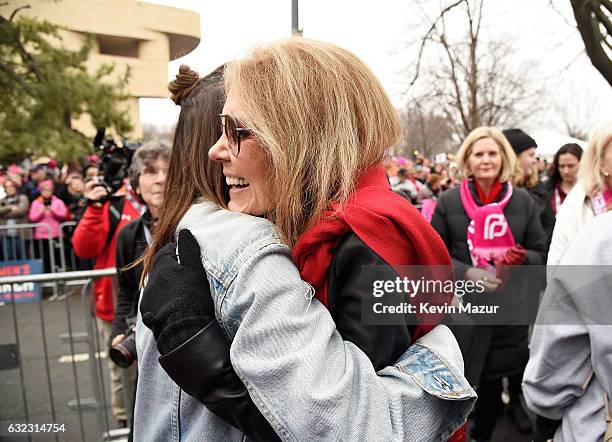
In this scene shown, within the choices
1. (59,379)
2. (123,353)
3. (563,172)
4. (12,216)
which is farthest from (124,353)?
(12,216)

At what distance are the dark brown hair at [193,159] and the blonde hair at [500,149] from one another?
8.49 ft

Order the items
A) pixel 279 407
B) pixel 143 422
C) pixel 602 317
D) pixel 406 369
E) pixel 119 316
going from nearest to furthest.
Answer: pixel 279 407
pixel 406 369
pixel 143 422
pixel 602 317
pixel 119 316

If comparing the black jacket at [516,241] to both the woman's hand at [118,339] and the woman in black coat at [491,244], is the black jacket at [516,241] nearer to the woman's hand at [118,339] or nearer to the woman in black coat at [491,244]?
the woman in black coat at [491,244]

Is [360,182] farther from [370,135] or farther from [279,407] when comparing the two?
[279,407]

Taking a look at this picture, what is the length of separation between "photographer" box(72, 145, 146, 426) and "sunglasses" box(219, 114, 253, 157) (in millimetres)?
2363

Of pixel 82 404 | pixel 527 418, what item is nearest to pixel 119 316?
pixel 82 404

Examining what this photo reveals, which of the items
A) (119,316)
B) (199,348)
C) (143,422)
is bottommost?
(119,316)

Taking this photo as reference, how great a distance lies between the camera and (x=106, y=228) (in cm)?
356

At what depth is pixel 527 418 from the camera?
3738mm

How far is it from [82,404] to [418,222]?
3.29 metres

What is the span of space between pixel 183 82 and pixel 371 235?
73 centimetres

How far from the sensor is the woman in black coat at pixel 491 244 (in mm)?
3062

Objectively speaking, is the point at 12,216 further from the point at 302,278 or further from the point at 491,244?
the point at 302,278

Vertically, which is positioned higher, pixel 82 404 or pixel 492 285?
pixel 492 285
